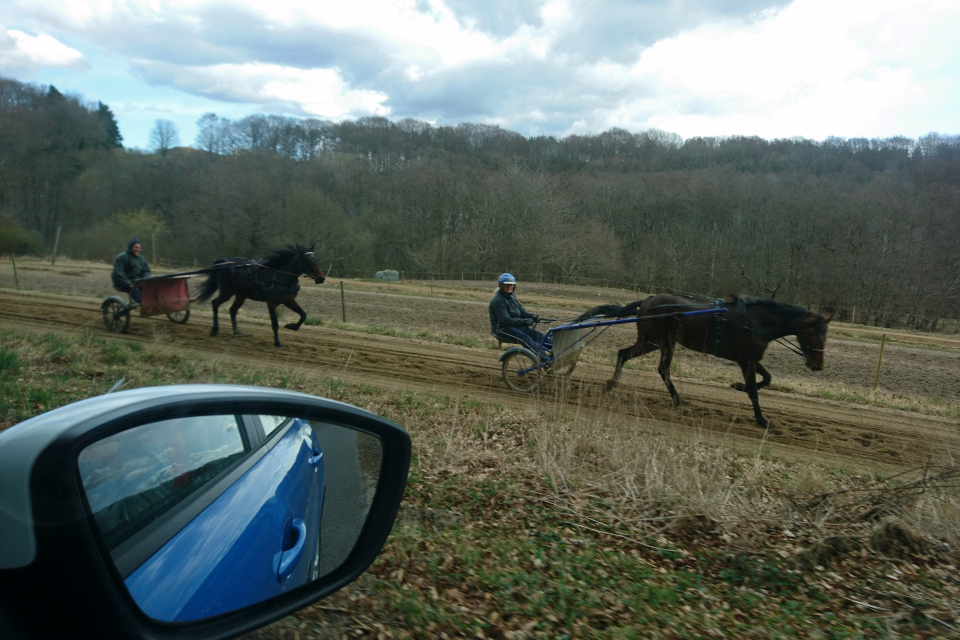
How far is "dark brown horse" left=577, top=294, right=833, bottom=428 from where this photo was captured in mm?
9383

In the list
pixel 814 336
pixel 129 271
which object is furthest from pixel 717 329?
pixel 129 271

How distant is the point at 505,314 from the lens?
10586mm

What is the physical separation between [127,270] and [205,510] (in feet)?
47.2

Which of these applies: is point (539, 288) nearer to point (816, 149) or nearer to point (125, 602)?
point (816, 149)

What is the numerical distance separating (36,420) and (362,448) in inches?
49.3

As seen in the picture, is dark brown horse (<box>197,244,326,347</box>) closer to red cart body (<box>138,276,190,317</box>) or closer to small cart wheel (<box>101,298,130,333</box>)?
red cart body (<box>138,276,190,317</box>)

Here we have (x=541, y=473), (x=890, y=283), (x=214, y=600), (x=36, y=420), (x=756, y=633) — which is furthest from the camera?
(x=890, y=283)

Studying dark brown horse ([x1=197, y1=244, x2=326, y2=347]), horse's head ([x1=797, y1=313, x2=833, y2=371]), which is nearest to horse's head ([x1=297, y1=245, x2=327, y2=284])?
dark brown horse ([x1=197, y1=244, x2=326, y2=347])

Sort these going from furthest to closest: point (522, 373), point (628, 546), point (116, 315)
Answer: point (116, 315)
point (522, 373)
point (628, 546)

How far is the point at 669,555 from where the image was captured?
4113mm

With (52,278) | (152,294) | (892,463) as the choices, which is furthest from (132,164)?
(892,463)

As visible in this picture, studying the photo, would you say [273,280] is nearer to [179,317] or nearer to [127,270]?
[127,270]

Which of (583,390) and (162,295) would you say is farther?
(162,295)

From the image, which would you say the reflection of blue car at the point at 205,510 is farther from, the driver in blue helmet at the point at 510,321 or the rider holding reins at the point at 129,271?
the rider holding reins at the point at 129,271
